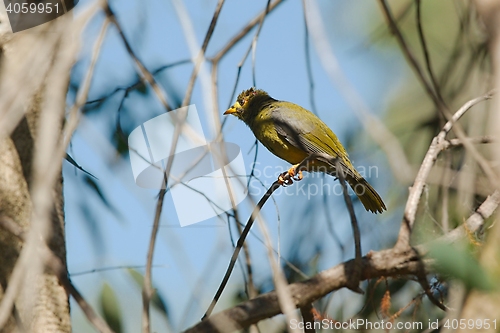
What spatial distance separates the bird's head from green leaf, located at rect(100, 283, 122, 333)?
2736 mm

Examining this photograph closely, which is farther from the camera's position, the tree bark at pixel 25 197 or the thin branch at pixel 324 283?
the tree bark at pixel 25 197

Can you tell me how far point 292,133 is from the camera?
4.78 meters

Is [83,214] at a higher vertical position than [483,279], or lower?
higher

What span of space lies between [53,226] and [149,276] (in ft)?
3.12

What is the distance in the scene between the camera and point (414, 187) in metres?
2.73

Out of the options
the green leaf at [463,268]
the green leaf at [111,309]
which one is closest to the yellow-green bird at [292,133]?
the green leaf at [111,309]

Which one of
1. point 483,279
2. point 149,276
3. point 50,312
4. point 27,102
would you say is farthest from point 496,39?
point 27,102

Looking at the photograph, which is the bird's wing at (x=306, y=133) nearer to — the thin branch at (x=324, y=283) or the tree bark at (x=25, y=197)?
the thin branch at (x=324, y=283)

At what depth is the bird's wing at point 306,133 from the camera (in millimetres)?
4793

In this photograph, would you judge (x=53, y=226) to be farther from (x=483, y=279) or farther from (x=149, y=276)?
(x=483, y=279)

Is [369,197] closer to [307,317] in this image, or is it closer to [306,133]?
[306,133]

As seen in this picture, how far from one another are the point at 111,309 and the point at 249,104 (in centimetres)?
303

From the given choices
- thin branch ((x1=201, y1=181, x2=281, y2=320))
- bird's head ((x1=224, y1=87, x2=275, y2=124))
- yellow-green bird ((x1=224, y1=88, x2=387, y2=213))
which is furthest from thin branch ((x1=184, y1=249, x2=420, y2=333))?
bird's head ((x1=224, y1=87, x2=275, y2=124))

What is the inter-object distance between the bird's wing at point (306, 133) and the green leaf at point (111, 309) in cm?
213
